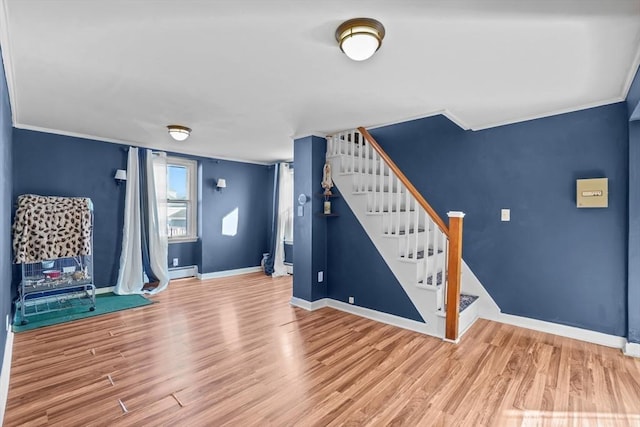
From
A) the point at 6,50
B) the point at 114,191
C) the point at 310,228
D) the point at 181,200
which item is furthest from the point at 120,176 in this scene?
the point at 310,228

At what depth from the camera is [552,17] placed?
5.51 ft

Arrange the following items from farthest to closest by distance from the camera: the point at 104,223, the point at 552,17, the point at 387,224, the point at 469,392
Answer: the point at 104,223
the point at 387,224
the point at 469,392
the point at 552,17

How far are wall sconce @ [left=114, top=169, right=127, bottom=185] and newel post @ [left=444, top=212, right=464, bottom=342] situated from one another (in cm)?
465

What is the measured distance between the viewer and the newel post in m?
3.07

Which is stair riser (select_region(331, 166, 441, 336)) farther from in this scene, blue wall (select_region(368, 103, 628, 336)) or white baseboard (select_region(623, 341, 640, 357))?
white baseboard (select_region(623, 341, 640, 357))

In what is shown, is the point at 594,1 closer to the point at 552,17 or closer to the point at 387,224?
the point at 552,17

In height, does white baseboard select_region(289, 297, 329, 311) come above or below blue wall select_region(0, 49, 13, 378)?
below

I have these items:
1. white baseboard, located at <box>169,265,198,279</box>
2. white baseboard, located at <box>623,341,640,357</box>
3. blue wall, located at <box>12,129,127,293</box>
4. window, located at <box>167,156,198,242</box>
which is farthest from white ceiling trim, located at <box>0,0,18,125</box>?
white baseboard, located at <box>623,341,640,357</box>

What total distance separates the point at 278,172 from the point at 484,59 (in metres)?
4.67

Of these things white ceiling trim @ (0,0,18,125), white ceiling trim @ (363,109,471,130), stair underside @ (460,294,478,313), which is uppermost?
white ceiling trim @ (363,109,471,130)

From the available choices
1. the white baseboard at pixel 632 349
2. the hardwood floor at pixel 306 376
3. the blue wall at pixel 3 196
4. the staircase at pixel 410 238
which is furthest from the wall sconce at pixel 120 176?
the white baseboard at pixel 632 349

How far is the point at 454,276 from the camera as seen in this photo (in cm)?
308

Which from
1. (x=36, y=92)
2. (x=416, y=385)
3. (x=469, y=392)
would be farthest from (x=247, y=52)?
(x=469, y=392)

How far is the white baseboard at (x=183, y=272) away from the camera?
5.70m
